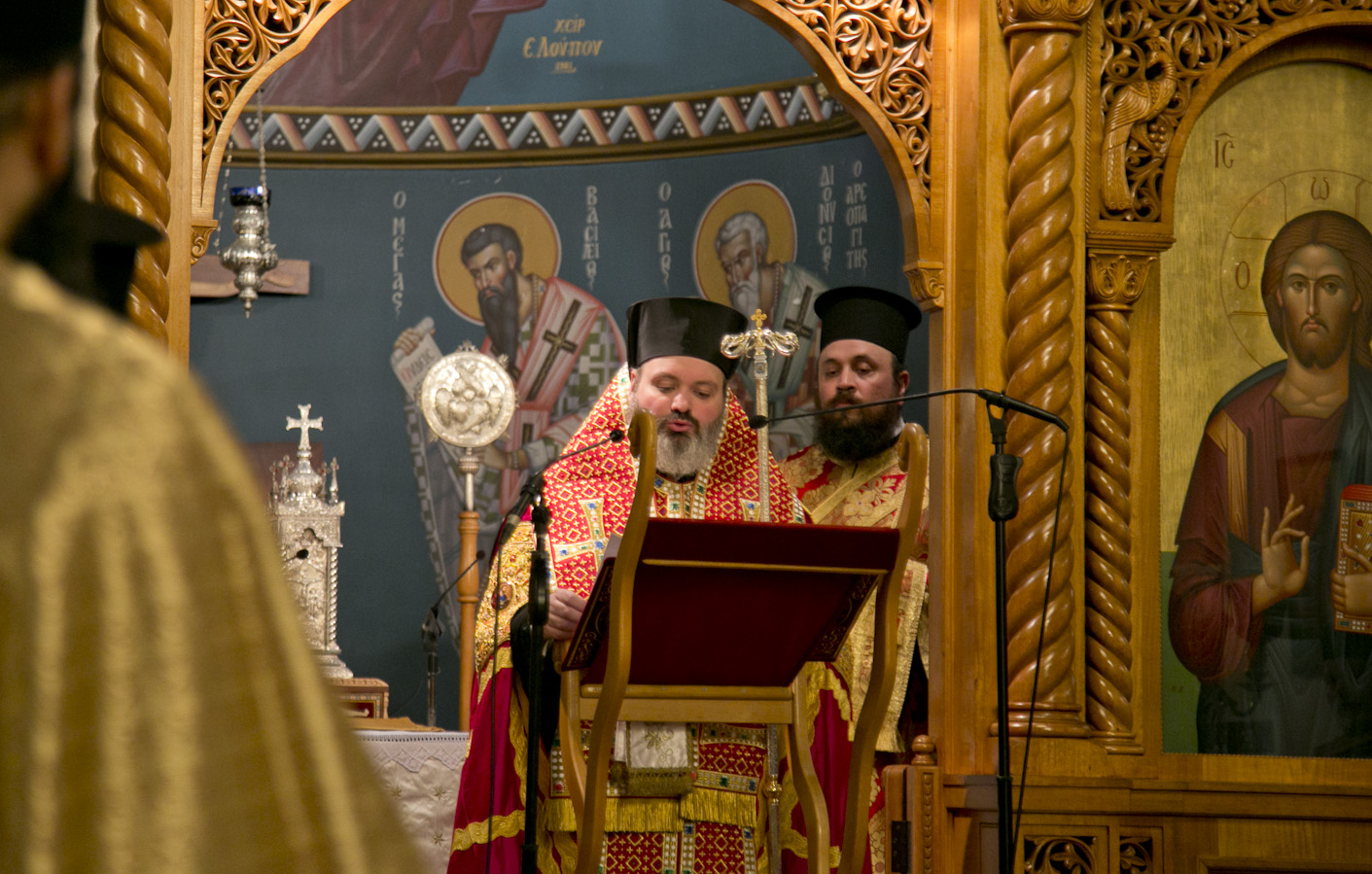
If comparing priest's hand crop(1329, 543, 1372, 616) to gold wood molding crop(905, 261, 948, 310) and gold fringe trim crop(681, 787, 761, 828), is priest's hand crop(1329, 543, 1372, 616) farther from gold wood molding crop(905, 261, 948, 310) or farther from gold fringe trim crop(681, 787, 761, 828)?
gold fringe trim crop(681, 787, 761, 828)

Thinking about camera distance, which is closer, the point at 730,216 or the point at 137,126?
the point at 137,126

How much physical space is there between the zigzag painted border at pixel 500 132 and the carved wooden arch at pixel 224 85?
4414mm

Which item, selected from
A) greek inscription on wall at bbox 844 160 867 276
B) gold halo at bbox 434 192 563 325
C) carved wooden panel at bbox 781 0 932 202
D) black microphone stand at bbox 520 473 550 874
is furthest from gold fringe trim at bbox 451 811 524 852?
gold halo at bbox 434 192 563 325

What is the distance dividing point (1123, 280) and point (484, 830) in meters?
2.57

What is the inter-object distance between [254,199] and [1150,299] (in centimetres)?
472

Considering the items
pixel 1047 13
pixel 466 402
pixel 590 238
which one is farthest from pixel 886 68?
pixel 590 238

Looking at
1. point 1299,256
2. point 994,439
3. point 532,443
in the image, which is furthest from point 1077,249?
point 532,443

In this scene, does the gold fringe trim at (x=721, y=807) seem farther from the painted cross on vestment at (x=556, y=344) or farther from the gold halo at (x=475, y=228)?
the gold halo at (x=475, y=228)

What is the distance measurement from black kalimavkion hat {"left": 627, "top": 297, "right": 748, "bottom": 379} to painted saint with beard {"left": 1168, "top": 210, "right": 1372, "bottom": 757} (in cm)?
159

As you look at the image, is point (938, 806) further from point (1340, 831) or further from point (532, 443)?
point (532, 443)

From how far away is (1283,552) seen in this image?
5199 mm

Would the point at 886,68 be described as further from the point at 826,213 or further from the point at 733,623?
the point at 826,213

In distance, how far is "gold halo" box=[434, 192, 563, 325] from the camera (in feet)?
33.2

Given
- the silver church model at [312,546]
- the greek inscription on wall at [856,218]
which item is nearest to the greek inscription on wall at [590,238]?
the greek inscription on wall at [856,218]
